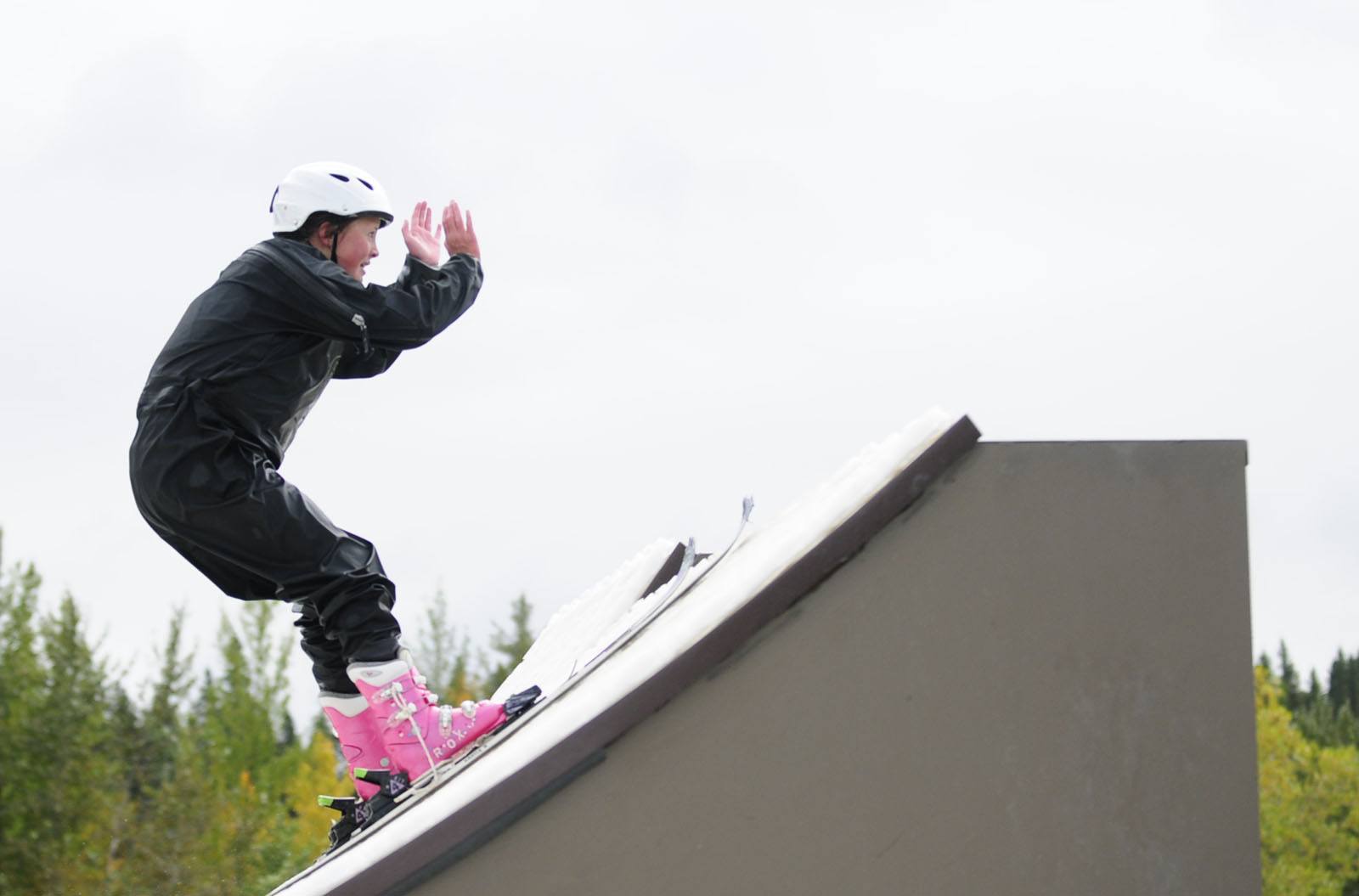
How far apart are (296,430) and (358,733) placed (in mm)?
929

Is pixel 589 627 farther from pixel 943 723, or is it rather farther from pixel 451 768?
pixel 943 723

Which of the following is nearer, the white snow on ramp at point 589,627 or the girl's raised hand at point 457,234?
the girl's raised hand at point 457,234

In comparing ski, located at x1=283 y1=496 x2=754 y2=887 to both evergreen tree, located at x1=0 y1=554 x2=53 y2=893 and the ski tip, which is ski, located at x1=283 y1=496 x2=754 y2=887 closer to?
the ski tip

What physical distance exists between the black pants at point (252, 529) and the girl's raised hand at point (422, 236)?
75 centimetres

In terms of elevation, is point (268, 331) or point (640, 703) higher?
point (268, 331)

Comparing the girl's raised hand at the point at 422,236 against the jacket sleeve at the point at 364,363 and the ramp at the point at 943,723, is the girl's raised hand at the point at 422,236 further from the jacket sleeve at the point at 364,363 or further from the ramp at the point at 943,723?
the ramp at the point at 943,723

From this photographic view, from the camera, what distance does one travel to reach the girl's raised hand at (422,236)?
4840 millimetres

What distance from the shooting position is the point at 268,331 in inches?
182

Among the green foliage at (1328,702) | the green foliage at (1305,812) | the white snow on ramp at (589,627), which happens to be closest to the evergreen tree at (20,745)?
the white snow on ramp at (589,627)

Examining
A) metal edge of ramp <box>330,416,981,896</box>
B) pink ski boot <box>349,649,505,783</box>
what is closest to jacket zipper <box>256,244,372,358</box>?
pink ski boot <box>349,649,505,783</box>

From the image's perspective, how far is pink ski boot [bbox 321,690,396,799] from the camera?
15.9 feet

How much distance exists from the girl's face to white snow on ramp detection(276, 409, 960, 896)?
4.64ft

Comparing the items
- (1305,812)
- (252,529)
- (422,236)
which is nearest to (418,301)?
(422,236)

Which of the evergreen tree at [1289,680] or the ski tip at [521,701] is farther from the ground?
the evergreen tree at [1289,680]
